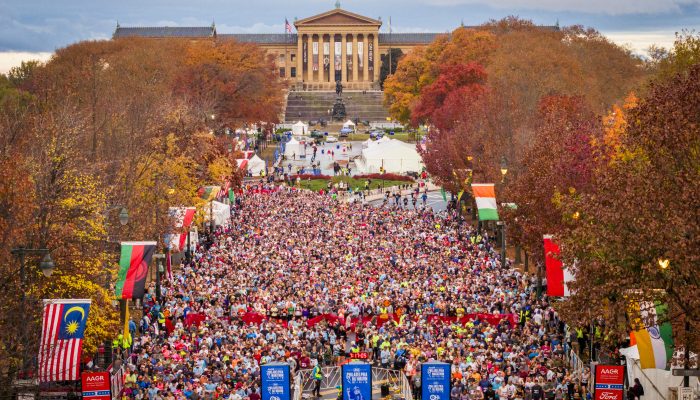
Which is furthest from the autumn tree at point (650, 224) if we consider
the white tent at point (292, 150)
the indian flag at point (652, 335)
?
the white tent at point (292, 150)

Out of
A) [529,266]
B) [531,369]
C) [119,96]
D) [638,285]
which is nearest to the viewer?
[638,285]

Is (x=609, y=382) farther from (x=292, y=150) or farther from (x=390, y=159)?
(x=292, y=150)

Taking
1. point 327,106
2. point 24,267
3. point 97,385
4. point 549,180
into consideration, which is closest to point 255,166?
point 549,180

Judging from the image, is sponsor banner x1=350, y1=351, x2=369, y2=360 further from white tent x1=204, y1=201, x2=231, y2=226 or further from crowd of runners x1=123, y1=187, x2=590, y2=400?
white tent x1=204, y1=201, x2=231, y2=226

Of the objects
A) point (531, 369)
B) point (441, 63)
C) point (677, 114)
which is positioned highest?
point (441, 63)

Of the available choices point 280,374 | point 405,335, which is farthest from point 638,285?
point 405,335

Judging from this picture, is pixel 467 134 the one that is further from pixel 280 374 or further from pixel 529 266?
pixel 280 374
